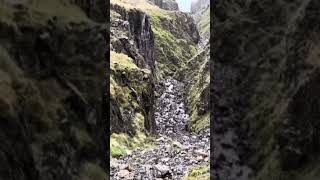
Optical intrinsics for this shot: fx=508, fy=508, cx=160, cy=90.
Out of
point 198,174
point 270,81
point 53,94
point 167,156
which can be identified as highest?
point 270,81

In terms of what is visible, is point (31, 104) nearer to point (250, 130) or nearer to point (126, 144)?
point (250, 130)

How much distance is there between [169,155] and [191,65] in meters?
91.0

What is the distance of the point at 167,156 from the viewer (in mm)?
60344

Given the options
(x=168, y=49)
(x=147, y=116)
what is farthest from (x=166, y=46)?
(x=147, y=116)

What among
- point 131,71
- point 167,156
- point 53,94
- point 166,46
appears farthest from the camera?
point 166,46

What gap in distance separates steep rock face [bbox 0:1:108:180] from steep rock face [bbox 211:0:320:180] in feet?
14.9

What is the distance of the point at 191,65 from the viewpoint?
494 feet

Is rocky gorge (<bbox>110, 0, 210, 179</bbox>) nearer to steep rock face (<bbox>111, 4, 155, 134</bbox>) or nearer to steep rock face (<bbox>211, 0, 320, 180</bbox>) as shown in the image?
steep rock face (<bbox>111, 4, 155, 134</bbox>)

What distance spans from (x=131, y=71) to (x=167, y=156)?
80.1 ft

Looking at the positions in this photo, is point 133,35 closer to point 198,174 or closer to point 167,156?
point 167,156

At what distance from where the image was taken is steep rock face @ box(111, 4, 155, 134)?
7114cm

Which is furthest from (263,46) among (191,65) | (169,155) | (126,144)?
(191,65)

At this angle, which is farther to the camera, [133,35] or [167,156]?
[133,35]

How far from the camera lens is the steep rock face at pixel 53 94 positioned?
16.5 metres
